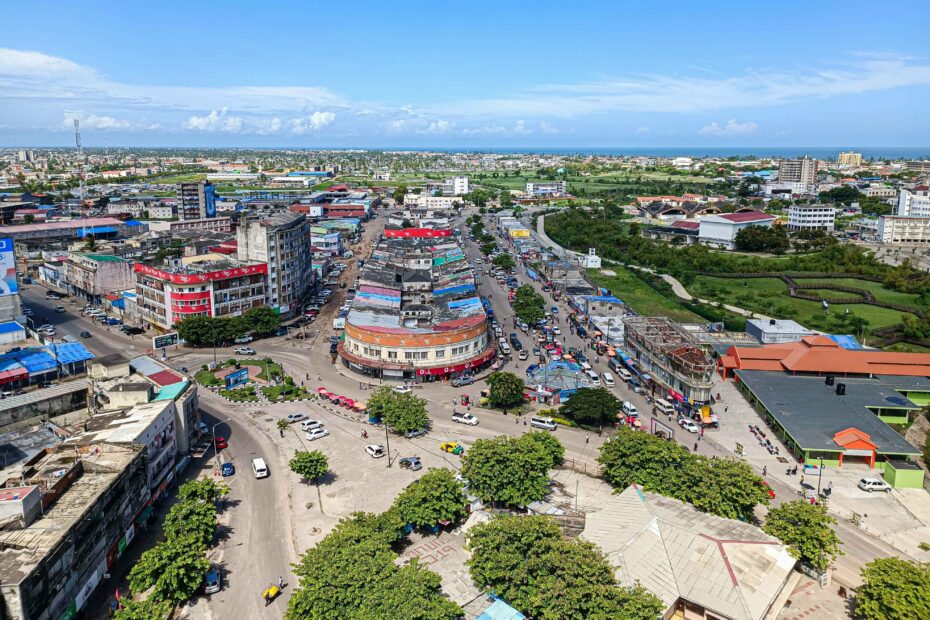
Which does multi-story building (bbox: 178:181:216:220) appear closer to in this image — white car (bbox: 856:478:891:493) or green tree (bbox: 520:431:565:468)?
green tree (bbox: 520:431:565:468)

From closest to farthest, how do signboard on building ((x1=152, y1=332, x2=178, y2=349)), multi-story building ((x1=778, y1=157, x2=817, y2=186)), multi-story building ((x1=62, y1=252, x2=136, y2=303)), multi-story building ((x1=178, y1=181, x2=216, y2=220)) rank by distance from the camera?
signboard on building ((x1=152, y1=332, x2=178, y2=349))
multi-story building ((x1=62, y1=252, x2=136, y2=303))
multi-story building ((x1=178, y1=181, x2=216, y2=220))
multi-story building ((x1=778, y1=157, x2=817, y2=186))

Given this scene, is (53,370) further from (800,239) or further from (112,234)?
(800,239)

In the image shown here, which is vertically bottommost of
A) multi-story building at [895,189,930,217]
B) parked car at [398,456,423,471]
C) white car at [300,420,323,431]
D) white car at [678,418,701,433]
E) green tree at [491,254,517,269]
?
parked car at [398,456,423,471]

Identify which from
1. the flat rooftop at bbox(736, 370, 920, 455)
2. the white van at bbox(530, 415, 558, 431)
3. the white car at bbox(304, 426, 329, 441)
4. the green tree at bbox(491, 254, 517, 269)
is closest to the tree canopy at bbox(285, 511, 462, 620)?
the white car at bbox(304, 426, 329, 441)

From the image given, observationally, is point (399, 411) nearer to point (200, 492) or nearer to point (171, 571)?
point (200, 492)

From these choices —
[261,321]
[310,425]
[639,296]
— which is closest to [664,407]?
[310,425]
